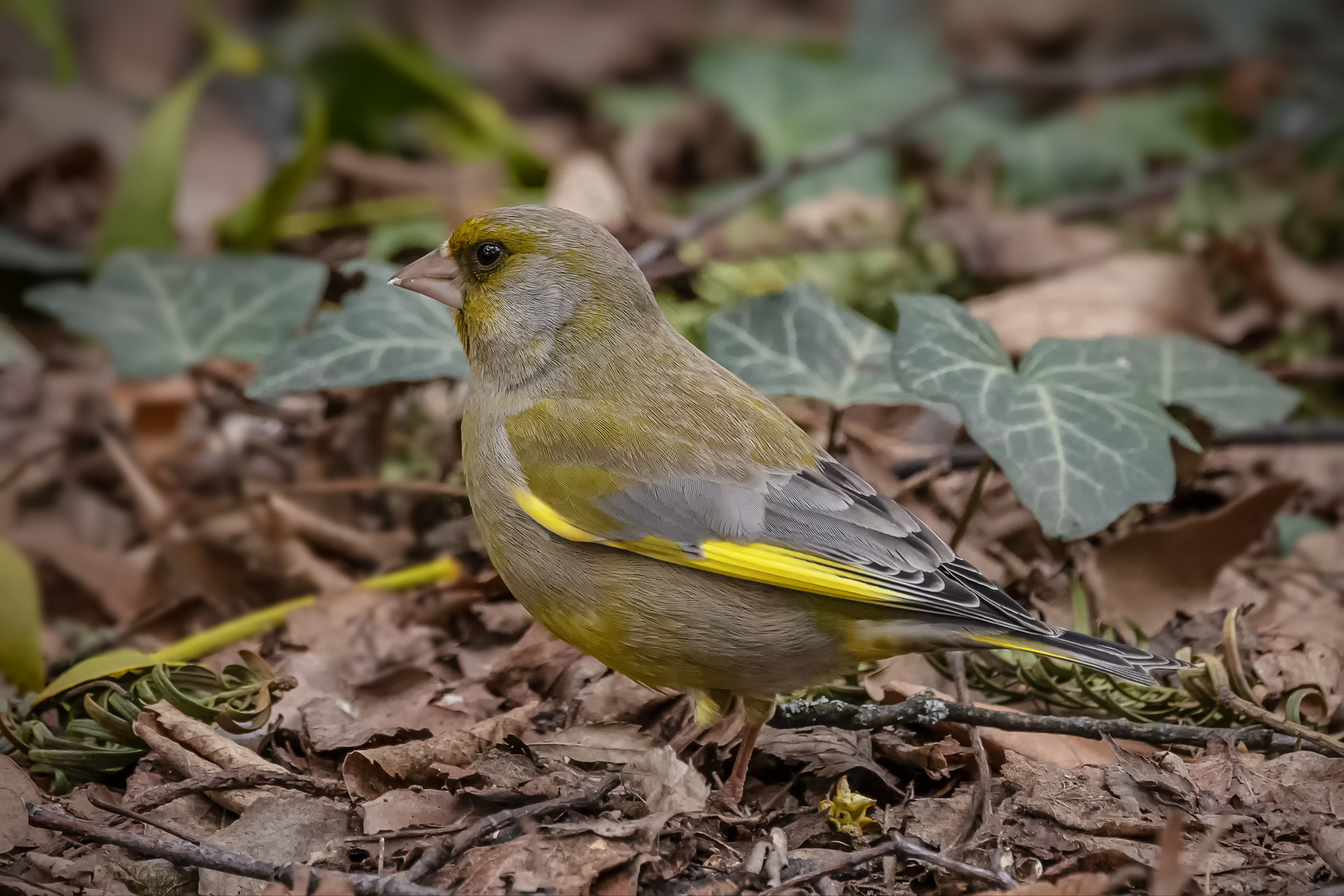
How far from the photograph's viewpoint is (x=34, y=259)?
6.08m

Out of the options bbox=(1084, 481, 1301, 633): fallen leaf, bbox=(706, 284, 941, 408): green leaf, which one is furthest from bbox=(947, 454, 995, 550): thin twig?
bbox=(1084, 481, 1301, 633): fallen leaf

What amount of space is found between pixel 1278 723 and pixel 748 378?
1.81 meters

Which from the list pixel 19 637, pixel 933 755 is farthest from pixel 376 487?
pixel 933 755

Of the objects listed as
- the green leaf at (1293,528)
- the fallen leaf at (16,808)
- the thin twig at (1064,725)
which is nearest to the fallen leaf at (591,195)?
the thin twig at (1064,725)

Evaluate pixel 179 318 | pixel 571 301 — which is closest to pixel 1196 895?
pixel 571 301

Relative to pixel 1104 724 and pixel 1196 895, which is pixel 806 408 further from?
pixel 1196 895

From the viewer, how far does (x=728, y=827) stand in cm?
326

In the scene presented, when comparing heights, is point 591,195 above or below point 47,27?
below

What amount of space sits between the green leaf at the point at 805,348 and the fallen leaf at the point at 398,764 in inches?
58.1

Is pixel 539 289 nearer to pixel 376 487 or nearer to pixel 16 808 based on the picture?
pixel 376 487

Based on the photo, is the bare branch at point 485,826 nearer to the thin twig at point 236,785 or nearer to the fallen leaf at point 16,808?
the thin twig at point 236,785

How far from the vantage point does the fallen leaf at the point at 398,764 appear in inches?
132

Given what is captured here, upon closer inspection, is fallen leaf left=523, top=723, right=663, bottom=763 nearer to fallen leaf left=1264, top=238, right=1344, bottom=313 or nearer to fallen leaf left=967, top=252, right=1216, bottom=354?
fallen leaf left=967, top=252, right=1216, bottom=354

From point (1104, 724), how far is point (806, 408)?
201 centimetres
